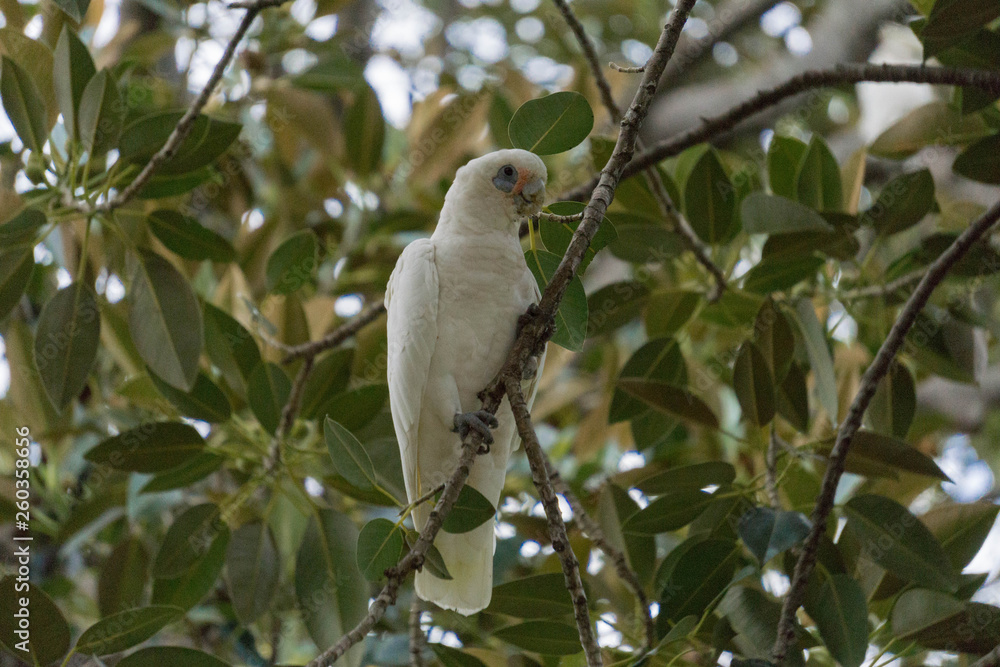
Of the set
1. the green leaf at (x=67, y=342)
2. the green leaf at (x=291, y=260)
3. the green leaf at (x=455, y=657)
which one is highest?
the green leaf at (x=291, y=260)

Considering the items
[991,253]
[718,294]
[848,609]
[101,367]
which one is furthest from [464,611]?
[101,367]

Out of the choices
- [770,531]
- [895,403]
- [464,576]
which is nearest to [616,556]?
[464,576]

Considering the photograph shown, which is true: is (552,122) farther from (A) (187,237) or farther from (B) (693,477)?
(A) (187,237)

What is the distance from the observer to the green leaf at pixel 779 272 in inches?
83.0

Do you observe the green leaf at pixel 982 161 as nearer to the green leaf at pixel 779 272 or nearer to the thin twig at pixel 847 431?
the thin twig at pixel 847 431

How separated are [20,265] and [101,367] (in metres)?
1.24

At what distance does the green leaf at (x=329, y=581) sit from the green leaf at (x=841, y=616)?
1050 mm

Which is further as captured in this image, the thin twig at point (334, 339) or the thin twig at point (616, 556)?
the thin twig at point (334, 339)

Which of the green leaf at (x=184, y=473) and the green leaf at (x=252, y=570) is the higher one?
the green leaf at (x=184, y=473)

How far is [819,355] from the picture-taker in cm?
197

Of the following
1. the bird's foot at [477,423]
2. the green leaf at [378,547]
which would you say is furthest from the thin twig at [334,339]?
the green leaf at [378,547]

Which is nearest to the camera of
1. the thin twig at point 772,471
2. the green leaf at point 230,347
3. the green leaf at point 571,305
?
the green leaf at point 571,305

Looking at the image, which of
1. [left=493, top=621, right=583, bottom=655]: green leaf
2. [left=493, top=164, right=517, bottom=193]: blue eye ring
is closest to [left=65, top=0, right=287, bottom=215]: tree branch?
[left=493, top=164, right=517, bottom=193]: blue eye ring

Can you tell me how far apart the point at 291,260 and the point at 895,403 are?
5.42ft
